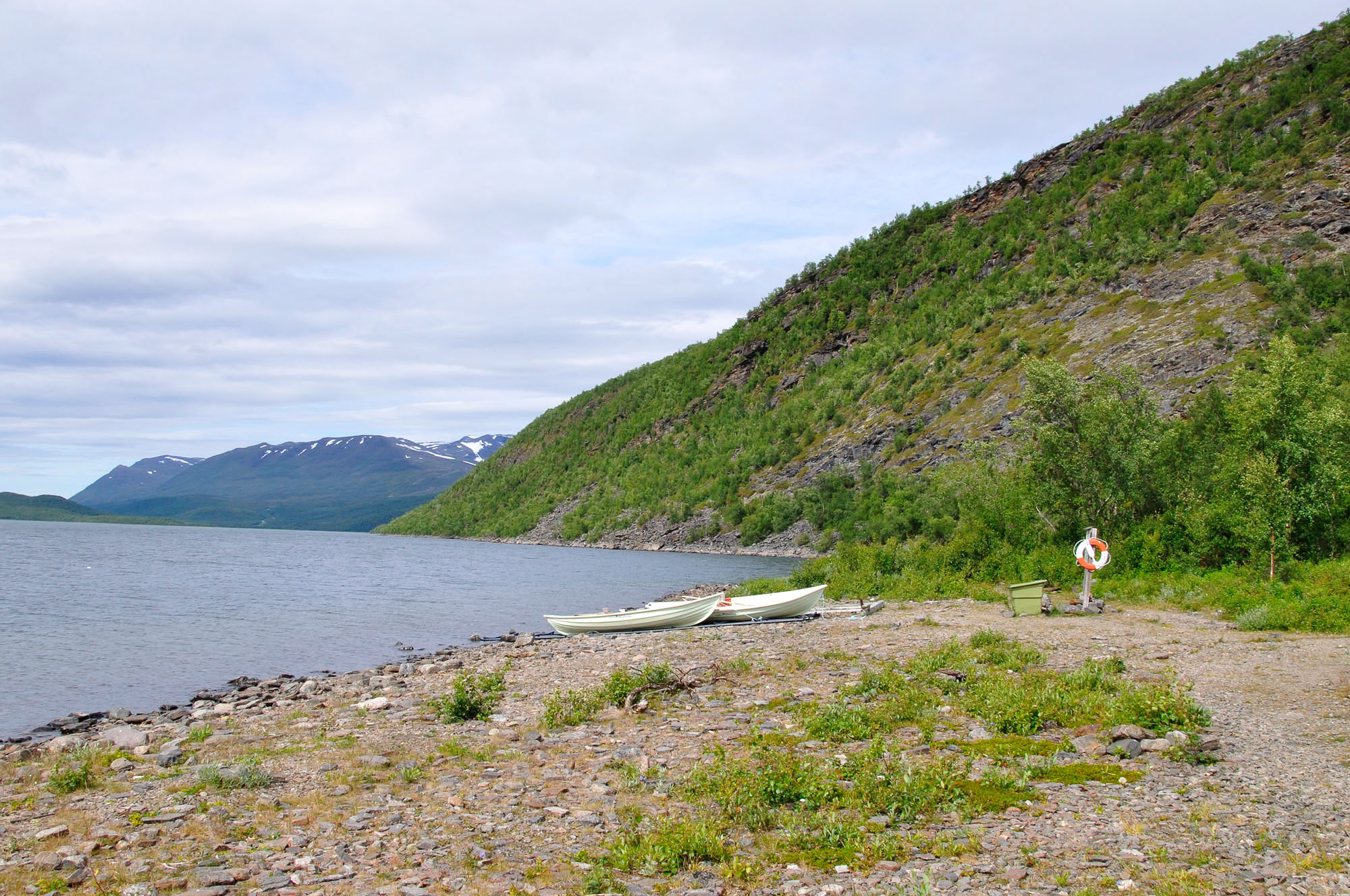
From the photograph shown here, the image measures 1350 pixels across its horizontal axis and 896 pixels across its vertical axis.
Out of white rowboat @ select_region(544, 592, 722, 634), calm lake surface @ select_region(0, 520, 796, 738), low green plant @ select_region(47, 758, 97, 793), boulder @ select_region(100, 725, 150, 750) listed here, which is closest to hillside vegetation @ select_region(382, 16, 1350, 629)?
white rowboat @ select_region(544, 592, 722, 634)

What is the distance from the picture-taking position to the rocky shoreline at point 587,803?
7625 millimetres

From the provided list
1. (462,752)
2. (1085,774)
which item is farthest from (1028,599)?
(462,752)

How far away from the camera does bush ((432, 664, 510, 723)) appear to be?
1622cm

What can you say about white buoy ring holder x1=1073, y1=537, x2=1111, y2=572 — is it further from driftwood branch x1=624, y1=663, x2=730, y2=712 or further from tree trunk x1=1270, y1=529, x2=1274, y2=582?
driftwood branch x1=624, y1=663, x2=730, y2=712

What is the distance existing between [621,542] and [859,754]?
128545mm

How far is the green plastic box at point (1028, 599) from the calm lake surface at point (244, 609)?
22.6 metres

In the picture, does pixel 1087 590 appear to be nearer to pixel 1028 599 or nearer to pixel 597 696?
pixel 1028 599

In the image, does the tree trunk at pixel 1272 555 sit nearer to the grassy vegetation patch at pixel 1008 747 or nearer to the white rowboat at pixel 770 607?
the white rowboat at pixel 770 607

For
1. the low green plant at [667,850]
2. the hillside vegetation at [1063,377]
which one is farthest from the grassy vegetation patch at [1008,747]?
the hillside vegetation at [1063,377]

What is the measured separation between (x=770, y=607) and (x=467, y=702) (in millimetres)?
17492

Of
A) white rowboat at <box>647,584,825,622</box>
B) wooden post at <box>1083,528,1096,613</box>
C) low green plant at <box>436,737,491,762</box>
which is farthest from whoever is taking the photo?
white rowboat at <box>647,584,825,622</box>

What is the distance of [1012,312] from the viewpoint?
95688mm

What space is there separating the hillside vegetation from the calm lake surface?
2160 centimetres

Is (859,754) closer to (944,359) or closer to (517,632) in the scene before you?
(517,632)
